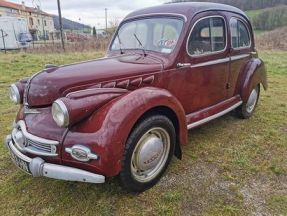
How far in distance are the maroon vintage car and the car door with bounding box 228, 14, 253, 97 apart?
0.03m

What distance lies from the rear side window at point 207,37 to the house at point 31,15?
4990cm

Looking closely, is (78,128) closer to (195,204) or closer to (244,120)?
(195,204)

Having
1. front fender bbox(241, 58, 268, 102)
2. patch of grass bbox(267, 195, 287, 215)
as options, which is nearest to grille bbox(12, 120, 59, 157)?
patch of grass bbox(267, 195, 287, 215)

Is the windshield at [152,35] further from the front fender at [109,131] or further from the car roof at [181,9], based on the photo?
the front fender at [109,131]

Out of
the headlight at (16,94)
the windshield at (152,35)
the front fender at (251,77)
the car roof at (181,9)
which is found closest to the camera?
the headlight at (16,94)

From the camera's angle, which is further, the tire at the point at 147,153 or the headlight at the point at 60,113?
the tire at the point at 147,153

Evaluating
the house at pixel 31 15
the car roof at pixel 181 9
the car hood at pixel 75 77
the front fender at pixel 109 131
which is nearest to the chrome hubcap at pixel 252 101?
the car roof at pixel 181 9

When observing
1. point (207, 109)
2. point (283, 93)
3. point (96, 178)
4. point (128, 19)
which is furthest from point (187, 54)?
point (283, 93)

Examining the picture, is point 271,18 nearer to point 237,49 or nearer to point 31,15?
point 237,49

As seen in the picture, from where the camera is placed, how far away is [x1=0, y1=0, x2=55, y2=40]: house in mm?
54150

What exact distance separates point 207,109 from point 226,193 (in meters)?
1.37

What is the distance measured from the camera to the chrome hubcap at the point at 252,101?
194 inches

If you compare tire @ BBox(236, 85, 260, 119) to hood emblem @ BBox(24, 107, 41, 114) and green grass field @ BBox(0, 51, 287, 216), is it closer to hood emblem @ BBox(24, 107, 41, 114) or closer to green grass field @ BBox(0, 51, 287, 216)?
green grass field @ BBox(0, 51, 287, 216)

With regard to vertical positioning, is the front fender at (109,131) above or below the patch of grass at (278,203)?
above
